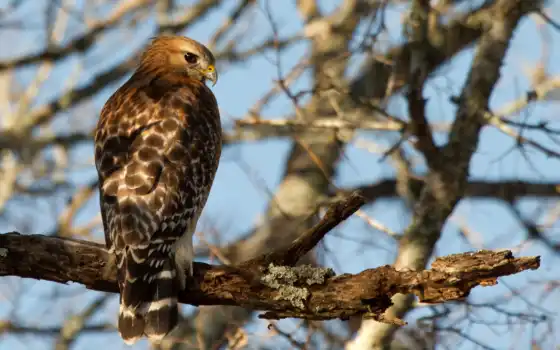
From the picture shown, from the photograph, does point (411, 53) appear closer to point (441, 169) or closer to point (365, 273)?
point (441, 169)

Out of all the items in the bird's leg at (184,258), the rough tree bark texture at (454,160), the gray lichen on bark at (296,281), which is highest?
the rough tree bark texture at (454,160)

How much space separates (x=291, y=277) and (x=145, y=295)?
753 millimetres

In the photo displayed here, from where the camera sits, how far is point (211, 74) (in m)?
6.82

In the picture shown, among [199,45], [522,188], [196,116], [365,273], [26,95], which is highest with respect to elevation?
[26,95]

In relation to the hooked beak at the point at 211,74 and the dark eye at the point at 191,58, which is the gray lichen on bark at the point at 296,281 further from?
the dark eye at the point at 191,58

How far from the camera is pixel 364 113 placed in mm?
8758

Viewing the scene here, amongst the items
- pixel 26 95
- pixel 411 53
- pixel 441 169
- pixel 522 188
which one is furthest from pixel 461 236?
pixel 26 95

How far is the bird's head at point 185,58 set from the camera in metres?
6.88

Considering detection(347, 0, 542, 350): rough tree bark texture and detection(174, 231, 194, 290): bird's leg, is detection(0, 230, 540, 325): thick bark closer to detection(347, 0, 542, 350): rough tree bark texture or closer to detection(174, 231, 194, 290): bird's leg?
detection(174, 231, 194, 290): bird's leg

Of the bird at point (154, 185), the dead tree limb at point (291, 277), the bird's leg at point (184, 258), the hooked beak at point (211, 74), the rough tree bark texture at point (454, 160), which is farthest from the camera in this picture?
the hooked beak at point (211, 74)

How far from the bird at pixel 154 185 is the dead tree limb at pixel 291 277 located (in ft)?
0.51

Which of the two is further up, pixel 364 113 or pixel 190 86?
pixel 364 113

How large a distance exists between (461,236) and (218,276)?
277 centimetres

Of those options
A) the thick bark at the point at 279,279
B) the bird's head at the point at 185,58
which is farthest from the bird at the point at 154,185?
the bird's head at the point at 185,58
